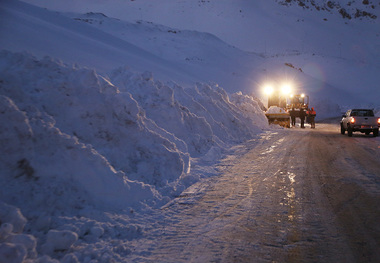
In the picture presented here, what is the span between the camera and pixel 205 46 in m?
72.4

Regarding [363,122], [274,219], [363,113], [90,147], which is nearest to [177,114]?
[90,147]

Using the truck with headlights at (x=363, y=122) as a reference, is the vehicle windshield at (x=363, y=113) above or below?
above

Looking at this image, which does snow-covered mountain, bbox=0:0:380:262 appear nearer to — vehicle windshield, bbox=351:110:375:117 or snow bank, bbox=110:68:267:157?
snow bank, bbox=110:68:267:157

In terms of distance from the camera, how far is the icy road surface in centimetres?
414

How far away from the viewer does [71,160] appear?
5.69 m

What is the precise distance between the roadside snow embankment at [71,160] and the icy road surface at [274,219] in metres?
0.60

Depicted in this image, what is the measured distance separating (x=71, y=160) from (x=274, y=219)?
3.50 metres

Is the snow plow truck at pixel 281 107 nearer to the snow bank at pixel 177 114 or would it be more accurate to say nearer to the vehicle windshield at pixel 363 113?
the vehicle windshield at pixel 363 113

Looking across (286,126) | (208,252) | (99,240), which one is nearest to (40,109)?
(99,240)

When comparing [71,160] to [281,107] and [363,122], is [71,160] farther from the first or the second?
[281,107]

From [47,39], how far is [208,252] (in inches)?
1368

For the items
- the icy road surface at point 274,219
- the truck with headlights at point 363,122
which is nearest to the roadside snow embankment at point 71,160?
the icy road surface at point 274,219

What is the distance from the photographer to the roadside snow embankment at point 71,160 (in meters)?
4.47

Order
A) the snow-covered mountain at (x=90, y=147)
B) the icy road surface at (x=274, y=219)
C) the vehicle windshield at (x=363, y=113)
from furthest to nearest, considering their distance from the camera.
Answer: the vehicle windshield at (x=363, y=113) → the snow-covered mountain at (x=90, y=147) → the icy road surface at (x=274, y=219)
